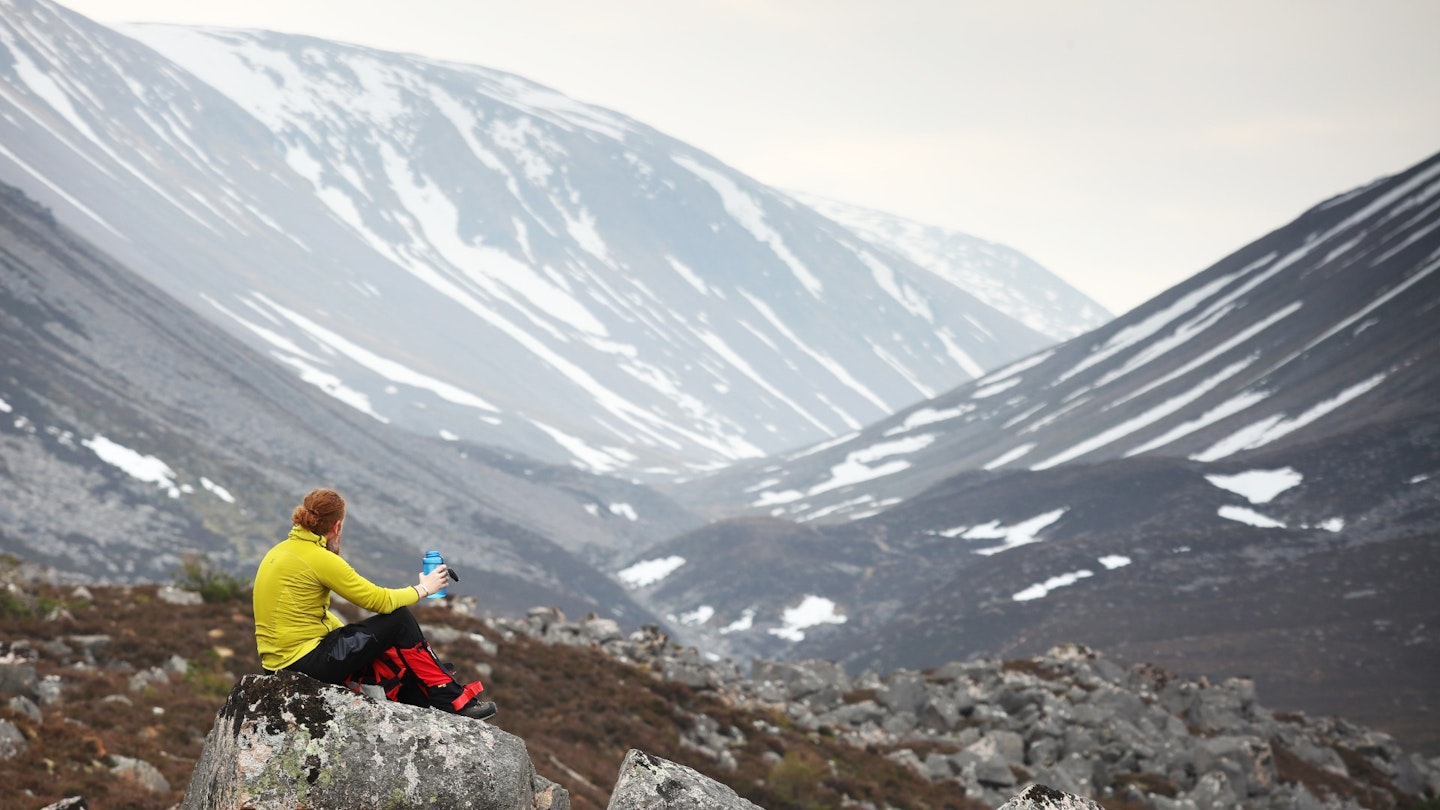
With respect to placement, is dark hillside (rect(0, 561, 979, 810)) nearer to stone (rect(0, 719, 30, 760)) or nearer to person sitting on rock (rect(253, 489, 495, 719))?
stone (rect(0, 719, 30, 760))

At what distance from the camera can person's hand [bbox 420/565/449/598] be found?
30.3 feet

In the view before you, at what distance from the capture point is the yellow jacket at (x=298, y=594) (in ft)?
28.9

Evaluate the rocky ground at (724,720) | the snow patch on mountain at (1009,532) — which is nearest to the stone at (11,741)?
the rocky ground at (724,720)

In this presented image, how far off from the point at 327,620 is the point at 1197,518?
355 ft

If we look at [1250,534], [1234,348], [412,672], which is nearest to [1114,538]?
[1250,534]

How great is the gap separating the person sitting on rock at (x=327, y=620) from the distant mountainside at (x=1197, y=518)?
65.7 metres

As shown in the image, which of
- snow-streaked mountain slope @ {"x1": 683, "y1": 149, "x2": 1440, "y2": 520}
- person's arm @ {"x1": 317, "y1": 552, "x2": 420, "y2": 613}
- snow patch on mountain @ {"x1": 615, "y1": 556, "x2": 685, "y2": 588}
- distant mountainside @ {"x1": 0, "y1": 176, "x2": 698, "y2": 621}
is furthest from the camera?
snow patch on mountain @ {"x1": 615, "y1": 556, "x2": 685, "y2": 588}

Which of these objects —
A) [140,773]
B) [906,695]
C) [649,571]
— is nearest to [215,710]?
[140,773]

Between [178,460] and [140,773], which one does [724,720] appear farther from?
[178,460]

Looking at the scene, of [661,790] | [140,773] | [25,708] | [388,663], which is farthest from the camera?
[25,708]

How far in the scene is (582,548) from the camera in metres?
155

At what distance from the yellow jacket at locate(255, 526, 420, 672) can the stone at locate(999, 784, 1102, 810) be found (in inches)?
186

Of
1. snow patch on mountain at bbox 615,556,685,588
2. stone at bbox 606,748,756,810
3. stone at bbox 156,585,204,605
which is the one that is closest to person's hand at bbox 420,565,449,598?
stone at bbox 606,748,756,810

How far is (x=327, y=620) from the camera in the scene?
9.23 m
